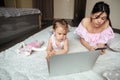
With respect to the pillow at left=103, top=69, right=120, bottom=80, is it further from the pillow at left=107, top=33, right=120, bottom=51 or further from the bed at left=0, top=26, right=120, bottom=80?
the pillow at left=107, top=33, right=120, bottom=51

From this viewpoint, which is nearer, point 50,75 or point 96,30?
point 50,75

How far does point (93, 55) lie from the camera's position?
80 cm

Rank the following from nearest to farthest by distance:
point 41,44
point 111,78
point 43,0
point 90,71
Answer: point 111,78 → point 90,71 → point 41,44 → point 43,0

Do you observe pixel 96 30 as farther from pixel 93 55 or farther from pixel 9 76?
pixel 9 76

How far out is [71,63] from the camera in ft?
2.54

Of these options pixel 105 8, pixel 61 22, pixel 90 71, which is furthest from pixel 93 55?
pixel 105 8

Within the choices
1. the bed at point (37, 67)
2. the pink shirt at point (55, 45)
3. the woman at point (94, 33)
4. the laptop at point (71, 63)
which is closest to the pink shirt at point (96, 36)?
the woman at point (94, 33)

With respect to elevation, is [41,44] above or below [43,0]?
below

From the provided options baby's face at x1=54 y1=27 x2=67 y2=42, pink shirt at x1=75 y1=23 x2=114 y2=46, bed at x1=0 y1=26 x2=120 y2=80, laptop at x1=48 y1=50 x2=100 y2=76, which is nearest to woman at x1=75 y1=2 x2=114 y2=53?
pink shirt at x1=75 y1=23 x2=114 y2=46

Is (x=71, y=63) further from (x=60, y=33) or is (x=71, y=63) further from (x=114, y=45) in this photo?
(x=114, y=45)

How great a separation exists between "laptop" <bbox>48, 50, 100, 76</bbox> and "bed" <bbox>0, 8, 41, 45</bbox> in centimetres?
167

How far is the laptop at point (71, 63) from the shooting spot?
0.73 metres

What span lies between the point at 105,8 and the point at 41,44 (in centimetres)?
60

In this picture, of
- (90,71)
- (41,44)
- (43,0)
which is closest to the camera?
(90,71)
